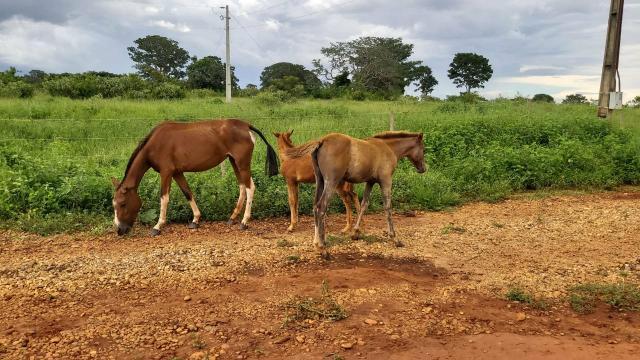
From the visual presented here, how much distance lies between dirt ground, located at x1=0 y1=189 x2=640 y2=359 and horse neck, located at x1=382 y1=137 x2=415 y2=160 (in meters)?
1.21

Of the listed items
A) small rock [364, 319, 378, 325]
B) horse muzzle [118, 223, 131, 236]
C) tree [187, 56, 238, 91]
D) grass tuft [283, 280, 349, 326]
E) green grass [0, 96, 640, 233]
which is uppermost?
tree [187, 56, 238, 91]

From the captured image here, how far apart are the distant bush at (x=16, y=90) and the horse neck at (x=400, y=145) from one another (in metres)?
20.6

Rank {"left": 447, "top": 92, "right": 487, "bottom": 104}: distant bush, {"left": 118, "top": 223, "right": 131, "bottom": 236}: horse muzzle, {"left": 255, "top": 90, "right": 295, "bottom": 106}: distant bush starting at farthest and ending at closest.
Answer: {"left": 447, "top": 92, "right": 487, "bottom": 104}: distant bush
{"left": 255, "top": 90, "right": 295, "bottom": 106}: distant bush
{"left": 118, "top": 223, "right": 131, "bottom": 236}: horse muzzle

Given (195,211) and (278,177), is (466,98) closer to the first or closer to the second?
(278,177)

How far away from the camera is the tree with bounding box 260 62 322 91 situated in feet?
149

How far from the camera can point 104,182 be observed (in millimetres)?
8352

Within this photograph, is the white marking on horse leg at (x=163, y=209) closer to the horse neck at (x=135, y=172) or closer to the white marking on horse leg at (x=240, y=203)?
the horse neck at (x=135, y=172)

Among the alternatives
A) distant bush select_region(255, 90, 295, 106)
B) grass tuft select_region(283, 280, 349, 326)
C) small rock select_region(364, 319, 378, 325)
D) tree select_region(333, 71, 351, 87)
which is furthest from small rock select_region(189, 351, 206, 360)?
tree select_region(333, 71, 351, 87)

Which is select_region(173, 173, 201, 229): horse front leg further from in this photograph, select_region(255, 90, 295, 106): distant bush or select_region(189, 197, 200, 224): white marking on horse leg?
select_region(255, 90, 295, 106): distant bush

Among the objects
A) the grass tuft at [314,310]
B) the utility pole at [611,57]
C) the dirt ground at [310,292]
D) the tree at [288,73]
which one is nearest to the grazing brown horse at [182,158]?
the dirt ground at [310,292]

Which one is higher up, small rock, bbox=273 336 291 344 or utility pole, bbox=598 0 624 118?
utility pole, bbox=598 0 624 118

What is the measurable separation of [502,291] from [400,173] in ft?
17.3

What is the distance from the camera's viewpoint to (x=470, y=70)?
162ft

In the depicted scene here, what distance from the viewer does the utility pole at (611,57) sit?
13280 mm
